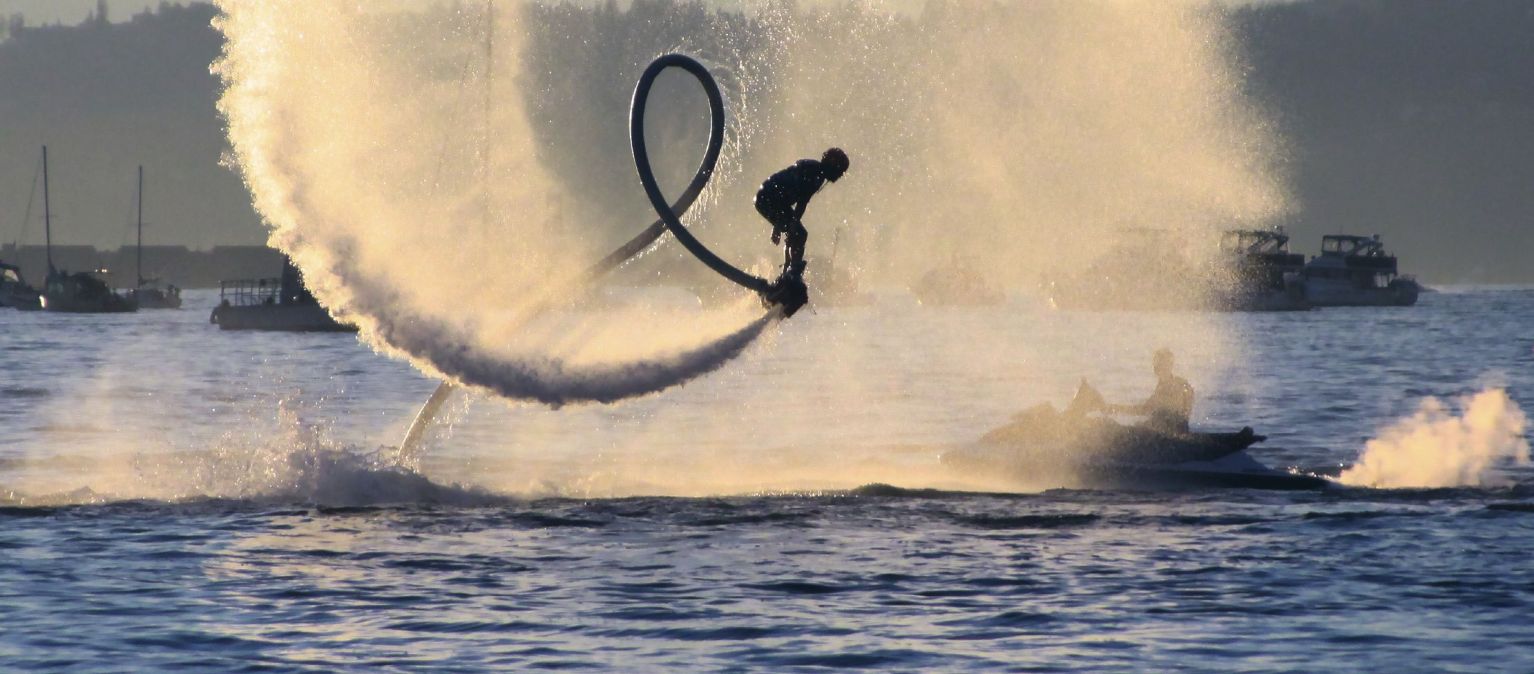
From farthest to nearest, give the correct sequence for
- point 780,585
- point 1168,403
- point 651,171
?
point 1168,403
point 651,171
point 780,585

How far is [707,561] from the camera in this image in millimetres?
25406

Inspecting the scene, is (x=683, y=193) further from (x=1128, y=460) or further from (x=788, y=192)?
(x=1128, y=460)

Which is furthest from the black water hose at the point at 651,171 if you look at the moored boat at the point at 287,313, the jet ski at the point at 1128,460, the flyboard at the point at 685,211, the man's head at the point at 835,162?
the moored boat at the point at 287,313

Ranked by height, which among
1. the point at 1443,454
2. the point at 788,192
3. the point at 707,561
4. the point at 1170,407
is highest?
the point at 788,192

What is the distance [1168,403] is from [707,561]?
13243 mm

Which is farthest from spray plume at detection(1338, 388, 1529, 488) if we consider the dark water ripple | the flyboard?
the flyboard

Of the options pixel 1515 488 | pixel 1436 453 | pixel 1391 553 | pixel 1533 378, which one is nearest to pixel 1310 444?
pixel 1436 453

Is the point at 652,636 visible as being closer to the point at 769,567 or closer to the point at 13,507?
the point at 769,567

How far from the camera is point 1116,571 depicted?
24641mm

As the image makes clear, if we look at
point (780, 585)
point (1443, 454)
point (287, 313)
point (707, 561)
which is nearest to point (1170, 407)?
point (1443, 454)

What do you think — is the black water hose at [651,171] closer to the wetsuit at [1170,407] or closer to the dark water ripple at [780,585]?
the dark water ripple at [780,585]

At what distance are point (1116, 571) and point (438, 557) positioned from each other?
9827 mm

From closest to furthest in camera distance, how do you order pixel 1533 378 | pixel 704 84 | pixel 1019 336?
pixel 704 84, pixel 1533 378, pixel 1019 336

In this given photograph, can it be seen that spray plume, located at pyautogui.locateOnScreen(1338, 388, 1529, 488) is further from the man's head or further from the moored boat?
the moored boat
